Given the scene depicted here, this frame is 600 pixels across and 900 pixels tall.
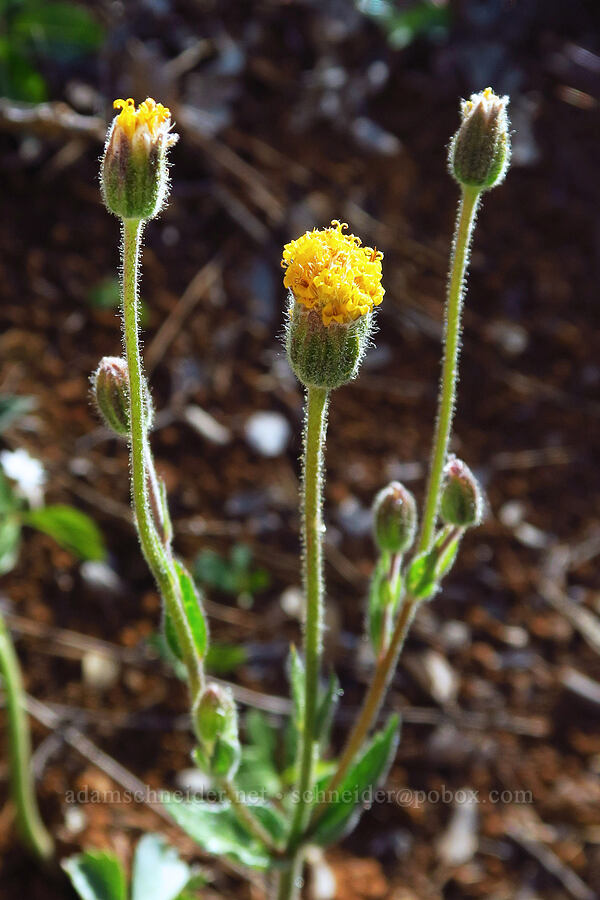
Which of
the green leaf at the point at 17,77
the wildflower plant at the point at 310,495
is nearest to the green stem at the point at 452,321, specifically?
the wildflower plant at the point at 310,495

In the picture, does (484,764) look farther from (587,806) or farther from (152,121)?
(152,121)

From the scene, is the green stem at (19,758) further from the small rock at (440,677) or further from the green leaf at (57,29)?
the green leaf at (57,29)

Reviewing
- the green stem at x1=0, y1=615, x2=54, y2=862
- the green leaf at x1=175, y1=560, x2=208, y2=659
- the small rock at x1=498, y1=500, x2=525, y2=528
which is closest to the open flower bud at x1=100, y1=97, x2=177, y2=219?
the green leaf at x1=175, y1=560, x2=208, y2=659

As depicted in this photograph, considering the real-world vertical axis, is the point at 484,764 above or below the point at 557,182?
below

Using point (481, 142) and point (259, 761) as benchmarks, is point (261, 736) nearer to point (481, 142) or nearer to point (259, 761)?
point (259, 761)

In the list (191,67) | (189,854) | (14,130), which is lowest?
(189,854)

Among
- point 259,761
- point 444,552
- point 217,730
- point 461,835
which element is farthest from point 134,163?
point 461,835

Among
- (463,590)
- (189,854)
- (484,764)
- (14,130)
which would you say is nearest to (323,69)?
(14,130)

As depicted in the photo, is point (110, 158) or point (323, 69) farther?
point (323, 69)
